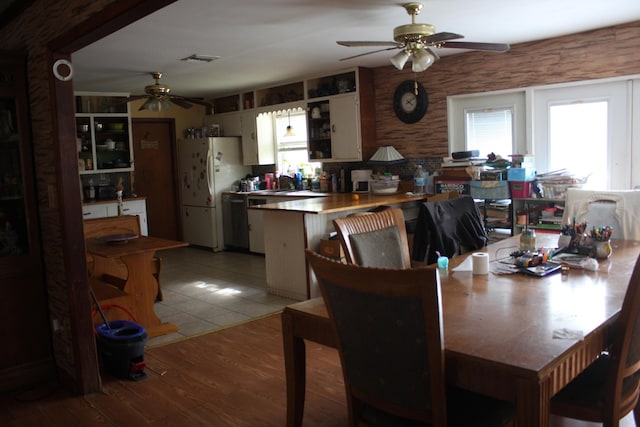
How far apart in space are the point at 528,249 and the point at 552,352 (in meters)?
1.42

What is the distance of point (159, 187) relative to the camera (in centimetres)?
797

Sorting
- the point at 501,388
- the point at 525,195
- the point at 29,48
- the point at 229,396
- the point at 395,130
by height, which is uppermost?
the point at 29,48

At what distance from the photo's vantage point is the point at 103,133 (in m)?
6.85

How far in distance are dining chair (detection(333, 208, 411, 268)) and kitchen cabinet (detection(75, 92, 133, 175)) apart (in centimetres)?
481

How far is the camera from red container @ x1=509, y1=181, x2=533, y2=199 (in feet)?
15.5

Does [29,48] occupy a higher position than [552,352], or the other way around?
[29,48]

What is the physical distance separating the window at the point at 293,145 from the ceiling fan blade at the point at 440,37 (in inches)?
142

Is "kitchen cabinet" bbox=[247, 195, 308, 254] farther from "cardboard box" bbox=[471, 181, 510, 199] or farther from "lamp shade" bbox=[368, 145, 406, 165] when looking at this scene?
"cardboard box" bbox=[471, 181, 510, 199]

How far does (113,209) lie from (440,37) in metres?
4.80

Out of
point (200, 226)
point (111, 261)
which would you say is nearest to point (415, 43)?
point (111, 261)

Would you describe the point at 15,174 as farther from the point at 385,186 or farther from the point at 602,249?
the point at 385,186

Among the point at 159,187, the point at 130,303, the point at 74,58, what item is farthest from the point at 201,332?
the point at 159,187

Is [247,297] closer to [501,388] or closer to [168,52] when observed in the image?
[168,52]

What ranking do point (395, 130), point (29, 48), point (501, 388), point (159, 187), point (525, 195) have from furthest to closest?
point (159, 187) < point (395, 130) < point (525, 195) < point (29, 48) < point (501, 388)
